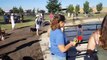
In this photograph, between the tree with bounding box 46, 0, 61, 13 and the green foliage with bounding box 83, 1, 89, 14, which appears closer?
the tree with bounding box 46, 0, 61, 13

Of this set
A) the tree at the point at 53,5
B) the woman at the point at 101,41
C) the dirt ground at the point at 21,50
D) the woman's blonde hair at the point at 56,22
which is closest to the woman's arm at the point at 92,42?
the woman at the point at 101,41

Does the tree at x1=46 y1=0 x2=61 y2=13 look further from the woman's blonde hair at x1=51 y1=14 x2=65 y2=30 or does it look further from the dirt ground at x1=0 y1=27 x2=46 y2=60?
the woman's blonde hair at x1=51 y1=14 x2=65 y2=30

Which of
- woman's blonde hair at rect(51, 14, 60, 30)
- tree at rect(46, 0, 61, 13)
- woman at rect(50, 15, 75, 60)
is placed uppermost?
woman's blonde hair at rect(51, 14, 60, 30)

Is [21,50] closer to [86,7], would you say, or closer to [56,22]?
[56,22]

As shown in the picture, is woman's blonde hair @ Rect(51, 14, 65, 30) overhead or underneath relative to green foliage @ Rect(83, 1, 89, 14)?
overhead

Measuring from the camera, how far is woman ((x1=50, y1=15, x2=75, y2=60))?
4398 millimetres

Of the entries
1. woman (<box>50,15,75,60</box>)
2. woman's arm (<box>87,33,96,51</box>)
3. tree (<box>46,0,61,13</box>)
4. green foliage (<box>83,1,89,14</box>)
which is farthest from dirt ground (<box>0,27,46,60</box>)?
green foliage (<box>83,1,89,14</box>)

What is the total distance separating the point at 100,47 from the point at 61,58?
1209mm

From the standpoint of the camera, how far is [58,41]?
14.5ft

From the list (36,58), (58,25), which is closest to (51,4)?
(36,58)

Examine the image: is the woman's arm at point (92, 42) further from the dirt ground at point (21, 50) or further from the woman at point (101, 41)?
the dirt ground at point (21, 50)

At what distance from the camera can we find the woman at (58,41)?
14.4 ft

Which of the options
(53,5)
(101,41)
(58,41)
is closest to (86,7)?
(53,5)

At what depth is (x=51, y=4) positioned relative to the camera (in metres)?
59.6
